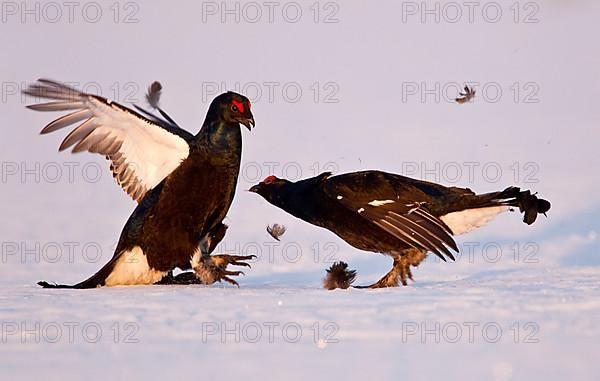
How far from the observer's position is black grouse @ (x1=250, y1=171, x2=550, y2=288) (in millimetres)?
6762

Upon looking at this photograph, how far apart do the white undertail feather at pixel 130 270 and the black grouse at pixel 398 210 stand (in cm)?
110

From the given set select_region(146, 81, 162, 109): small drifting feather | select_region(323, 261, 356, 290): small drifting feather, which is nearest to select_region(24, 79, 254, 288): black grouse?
select_region(323, 261, 356, 290): small drifting feather

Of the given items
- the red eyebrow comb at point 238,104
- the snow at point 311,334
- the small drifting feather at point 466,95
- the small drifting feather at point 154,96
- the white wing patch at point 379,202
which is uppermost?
the small drifting feather at point 466,95

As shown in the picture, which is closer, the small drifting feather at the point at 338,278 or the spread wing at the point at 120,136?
the spread wing at the point at 120,136

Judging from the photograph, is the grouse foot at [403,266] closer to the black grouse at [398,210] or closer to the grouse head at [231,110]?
the black grouse at [398,210]

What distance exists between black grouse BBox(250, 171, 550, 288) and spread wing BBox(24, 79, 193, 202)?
982mm

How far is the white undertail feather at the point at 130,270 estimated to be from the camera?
6855 millimetres

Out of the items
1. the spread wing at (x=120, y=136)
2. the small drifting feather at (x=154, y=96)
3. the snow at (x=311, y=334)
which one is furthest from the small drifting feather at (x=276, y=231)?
the snow at (x=311, y=334)

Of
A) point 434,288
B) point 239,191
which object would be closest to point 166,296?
point 434,288

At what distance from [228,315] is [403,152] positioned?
7669mm

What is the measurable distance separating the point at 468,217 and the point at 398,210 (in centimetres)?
56

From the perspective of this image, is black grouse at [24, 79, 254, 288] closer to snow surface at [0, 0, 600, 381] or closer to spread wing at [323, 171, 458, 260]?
snow surface at [0, 0, 600, 381]

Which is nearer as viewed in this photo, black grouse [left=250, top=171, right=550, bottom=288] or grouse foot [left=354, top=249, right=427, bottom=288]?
black grouse [left=250, top=171, right=550, bottom=288]

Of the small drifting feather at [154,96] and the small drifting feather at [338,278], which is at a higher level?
the small drifting feather at [154,96]
